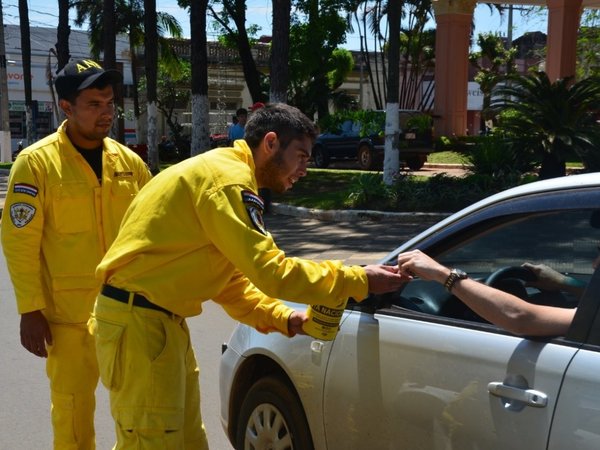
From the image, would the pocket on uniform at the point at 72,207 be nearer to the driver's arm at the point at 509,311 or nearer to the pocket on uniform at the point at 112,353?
the pocket on uniform at the point at 112,353

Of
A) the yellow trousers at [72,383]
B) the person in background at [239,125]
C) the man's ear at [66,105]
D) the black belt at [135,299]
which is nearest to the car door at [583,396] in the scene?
the black belt at [135,299]

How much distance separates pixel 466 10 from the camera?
27.6 m

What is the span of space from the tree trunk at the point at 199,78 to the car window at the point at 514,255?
49.2 feet

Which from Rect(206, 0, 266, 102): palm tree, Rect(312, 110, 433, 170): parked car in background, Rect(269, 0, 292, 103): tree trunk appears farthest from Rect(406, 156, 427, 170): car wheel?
Rect(269, 0, 292, 103): tree trunk

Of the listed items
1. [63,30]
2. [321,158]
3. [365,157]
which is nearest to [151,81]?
[63,30]

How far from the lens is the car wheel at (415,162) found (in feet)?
76.3

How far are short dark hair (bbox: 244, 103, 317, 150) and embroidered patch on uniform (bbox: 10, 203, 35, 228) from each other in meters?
1.19

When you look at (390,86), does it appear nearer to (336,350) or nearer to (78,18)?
(336,350)

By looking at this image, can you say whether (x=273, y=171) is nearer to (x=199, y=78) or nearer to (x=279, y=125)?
(x=279, y=125)

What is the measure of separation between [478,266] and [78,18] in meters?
37.3

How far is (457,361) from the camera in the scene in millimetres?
2803

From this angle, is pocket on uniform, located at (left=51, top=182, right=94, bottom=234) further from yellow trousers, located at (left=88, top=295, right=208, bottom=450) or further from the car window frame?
the car window frame

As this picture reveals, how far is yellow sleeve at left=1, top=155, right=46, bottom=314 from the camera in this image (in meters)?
3.61

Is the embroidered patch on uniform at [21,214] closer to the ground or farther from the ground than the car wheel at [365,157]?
farther from the ground
